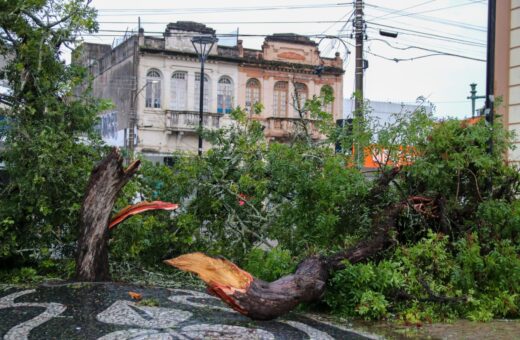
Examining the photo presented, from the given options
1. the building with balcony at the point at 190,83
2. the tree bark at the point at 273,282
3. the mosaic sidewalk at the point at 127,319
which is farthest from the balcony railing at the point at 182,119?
the tree bark at the point at 273,282

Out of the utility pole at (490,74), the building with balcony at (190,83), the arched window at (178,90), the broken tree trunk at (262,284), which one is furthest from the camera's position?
the arched window at (178,90)

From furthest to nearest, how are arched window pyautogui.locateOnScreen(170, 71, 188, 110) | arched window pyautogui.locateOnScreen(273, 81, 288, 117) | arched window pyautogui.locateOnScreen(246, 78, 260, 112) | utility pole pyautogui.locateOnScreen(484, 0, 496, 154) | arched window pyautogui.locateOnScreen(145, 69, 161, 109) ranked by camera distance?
arched window pyautogui.locateOnScreen(273, 81, 288, 117), arched window pyautogui.locateOnScreen(246, 78, 260, 112), arched window pyautogui.locateOnScreen(170, 71, 188, 110), arched window pyautogui.locateOnScreen(145, 69, 161, 109), utility pole pyautogui.locateOnScreen(484, 0, 496, 154)

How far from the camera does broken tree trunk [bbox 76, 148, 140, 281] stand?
319 inches

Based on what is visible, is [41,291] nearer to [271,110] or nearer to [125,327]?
[125,327]

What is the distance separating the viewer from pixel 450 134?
7715 millimetres

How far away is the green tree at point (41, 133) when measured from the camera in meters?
8.85

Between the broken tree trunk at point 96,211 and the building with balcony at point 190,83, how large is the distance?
22004 millimetres

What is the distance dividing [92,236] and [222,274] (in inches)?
98.8

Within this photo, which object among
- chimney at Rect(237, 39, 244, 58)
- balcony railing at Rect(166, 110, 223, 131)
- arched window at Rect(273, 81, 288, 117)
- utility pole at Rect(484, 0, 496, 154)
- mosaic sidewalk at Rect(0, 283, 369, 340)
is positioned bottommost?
mosaic sidewalk at Rect(0, 283, 369, 340)

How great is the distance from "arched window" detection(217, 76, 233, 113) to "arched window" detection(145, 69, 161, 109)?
3.13 m

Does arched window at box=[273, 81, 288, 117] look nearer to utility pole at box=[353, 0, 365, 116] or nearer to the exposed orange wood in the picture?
utility pole at box=[353, 0, 365, 116]

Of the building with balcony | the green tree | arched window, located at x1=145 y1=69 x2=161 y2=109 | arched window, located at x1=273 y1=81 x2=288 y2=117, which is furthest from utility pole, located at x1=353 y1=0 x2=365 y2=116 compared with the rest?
arched window, located at x1=273 y1=81 x2=288 y2=117

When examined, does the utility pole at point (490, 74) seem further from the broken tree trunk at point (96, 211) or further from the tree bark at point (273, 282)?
the broken tree trunk at point (96, 211)

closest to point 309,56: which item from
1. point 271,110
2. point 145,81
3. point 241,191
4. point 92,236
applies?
point 271,110
